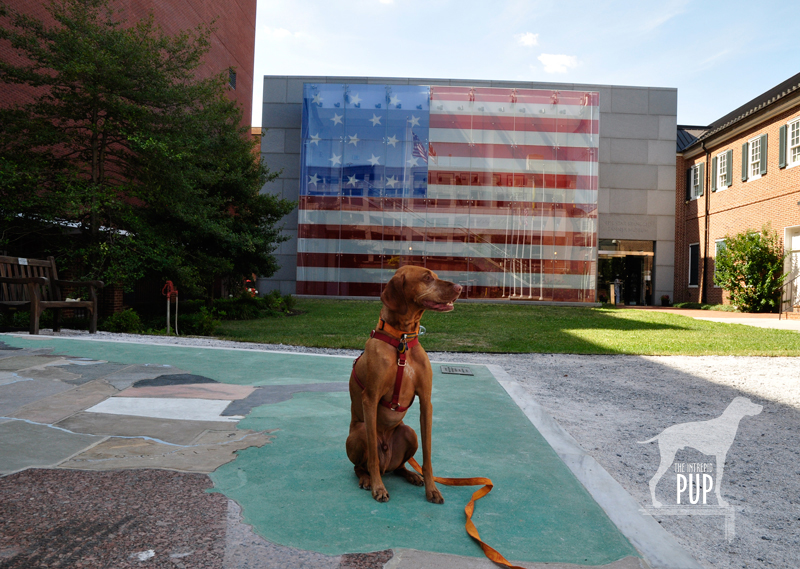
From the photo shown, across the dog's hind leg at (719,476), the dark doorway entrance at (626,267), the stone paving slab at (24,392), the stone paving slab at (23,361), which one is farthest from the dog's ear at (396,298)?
the dark doorway entrance at (626,267)

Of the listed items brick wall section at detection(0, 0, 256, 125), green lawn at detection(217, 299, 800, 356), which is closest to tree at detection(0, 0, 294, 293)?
brick wall section at detection(0, 0, 256, 125)

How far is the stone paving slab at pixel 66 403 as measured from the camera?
366 centimetres

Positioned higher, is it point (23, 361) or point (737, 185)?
point (737, 185)

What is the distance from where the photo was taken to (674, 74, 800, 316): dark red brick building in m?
19.3

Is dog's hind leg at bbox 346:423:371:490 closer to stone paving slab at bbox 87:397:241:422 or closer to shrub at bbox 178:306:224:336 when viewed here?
stone paving slab at bbox 87:397:241:422

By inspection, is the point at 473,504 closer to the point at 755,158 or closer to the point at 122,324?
the point at 122,324

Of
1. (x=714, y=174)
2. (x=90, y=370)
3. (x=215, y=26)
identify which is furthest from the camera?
(x=714, y=174)

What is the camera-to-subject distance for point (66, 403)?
13.3 ft

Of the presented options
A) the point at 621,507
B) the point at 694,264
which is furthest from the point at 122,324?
the point at 694,264

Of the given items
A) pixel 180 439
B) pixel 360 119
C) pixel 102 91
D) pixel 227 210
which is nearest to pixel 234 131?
pixel 227 210

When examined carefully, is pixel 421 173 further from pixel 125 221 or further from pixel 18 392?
pixel 18 392

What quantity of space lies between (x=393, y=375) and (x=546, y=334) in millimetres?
10365

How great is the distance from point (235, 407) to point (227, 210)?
14017 mm

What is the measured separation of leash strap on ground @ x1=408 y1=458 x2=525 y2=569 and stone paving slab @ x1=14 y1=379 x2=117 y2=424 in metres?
2.63
